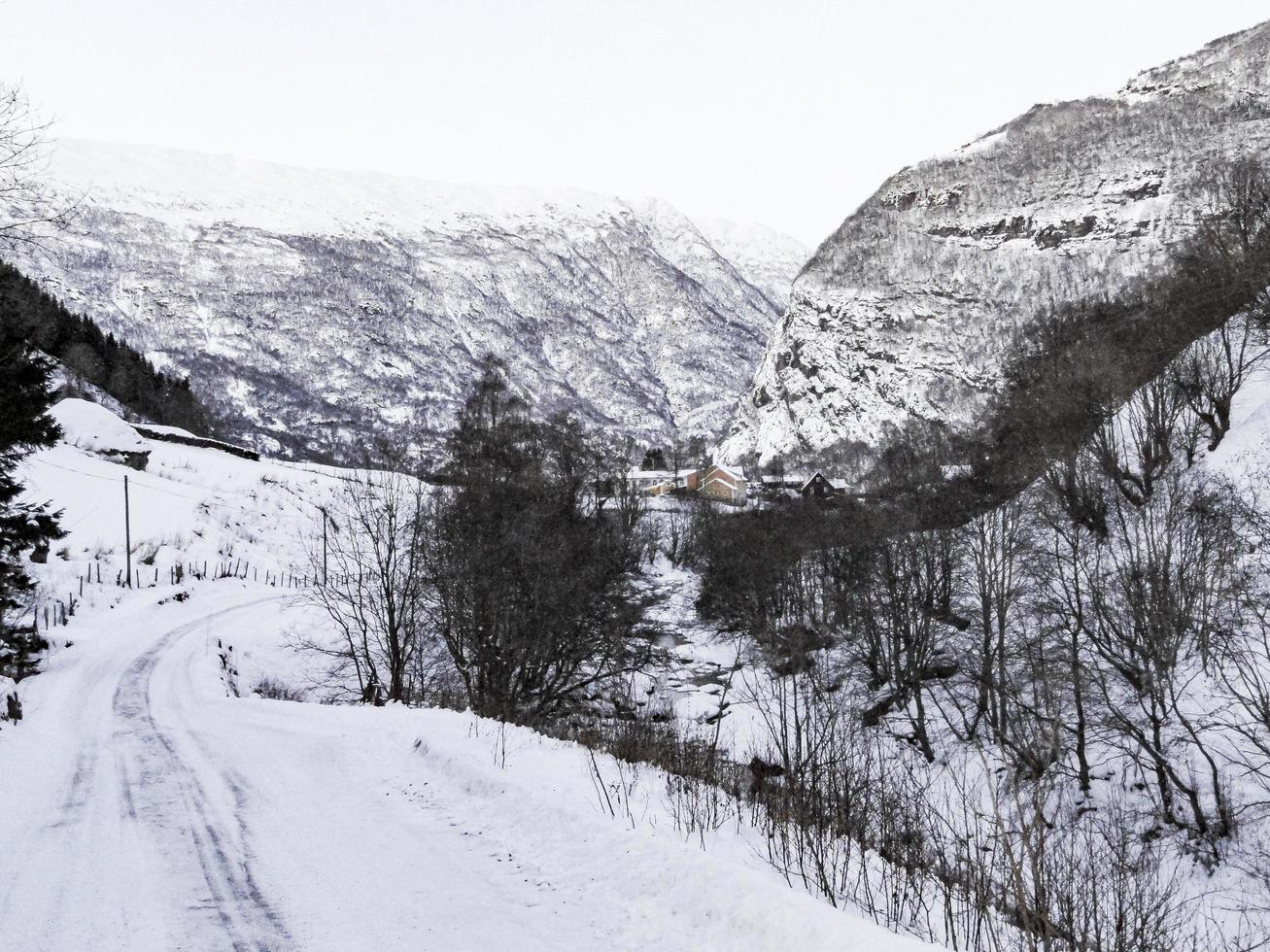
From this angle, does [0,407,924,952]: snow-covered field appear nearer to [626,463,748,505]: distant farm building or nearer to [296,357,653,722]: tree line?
[296,357,653,722]: tree line

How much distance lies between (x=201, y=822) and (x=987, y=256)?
197 meters

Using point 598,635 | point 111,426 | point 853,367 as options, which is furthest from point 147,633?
point 853,367

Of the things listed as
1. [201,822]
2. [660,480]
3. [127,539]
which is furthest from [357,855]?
[660,480]

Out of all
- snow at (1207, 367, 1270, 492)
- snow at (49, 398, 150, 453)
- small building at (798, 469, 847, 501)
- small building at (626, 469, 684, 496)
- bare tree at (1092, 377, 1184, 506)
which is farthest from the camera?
small building at (626, 469, 684, 496)

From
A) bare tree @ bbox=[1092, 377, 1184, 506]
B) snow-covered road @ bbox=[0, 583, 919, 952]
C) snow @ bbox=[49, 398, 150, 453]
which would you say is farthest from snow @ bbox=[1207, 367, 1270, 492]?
snow @ bbox=[49, 398, 150, 453]

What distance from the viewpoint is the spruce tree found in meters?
17.5

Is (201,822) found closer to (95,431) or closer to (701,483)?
(95,431)

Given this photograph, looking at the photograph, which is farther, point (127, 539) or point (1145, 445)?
point (127, 539)

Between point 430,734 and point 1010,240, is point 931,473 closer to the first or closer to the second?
point 430,734

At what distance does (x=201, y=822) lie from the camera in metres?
8.32

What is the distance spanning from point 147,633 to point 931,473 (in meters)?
48.0

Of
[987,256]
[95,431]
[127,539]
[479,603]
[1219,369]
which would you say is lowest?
[479,603]

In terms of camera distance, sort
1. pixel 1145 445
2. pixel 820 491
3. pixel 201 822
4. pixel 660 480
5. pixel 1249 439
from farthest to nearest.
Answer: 1. pixel 660 480
2. pixel 820 491
3. pixel 1145 445
4. pixel 1249 439
5. pixel 201 822

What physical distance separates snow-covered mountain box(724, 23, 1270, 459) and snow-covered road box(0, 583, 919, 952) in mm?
145708
